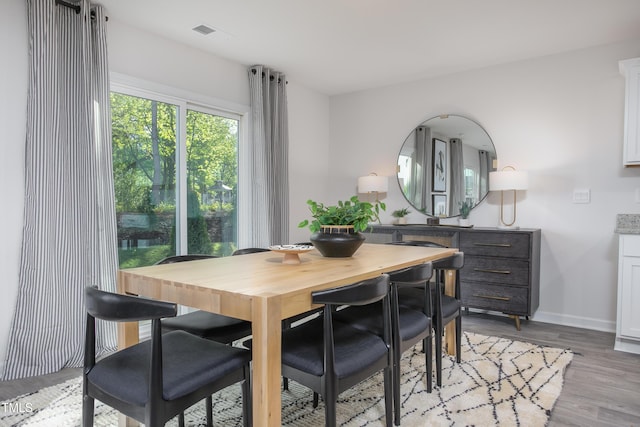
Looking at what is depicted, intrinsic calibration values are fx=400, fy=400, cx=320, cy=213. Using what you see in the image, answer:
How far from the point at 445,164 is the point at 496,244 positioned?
3.80 feet

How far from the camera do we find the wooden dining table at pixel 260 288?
1387 mm

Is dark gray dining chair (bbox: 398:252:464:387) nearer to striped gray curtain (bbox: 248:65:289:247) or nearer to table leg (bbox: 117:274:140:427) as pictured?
table leg (bbox: 117:274:140:427)

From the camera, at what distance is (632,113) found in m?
3.12

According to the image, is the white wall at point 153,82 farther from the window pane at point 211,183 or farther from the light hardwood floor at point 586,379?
the light hardwood floor at point 586,379

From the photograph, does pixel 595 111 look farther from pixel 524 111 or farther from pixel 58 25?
pixel 58 25

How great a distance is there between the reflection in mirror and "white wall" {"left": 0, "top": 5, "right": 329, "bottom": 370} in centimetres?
118

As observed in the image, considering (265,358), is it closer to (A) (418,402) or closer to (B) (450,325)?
(A) (418,402)

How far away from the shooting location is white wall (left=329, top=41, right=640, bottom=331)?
3529mm

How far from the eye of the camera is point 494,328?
3580 millimetres

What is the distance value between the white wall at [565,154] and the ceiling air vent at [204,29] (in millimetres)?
2493

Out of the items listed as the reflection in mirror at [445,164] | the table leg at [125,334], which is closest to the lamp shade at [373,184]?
the reflection in mirror at [445,164]

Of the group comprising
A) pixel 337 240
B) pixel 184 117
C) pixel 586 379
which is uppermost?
pixel 184 117

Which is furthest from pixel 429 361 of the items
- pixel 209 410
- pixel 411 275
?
pixel 209 410

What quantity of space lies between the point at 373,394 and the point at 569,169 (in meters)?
2.87
